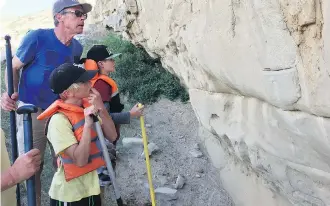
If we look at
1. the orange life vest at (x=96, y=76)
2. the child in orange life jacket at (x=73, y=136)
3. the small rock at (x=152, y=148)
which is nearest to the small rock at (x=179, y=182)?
the small rock at (x=152, y=148)

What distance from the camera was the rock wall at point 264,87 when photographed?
86.2 inches

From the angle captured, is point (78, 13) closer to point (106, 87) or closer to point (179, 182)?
point (106, 87)

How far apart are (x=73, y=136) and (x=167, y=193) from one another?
5.89ft

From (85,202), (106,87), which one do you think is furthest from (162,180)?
(85,202)

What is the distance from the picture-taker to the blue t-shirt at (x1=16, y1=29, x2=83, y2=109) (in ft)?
11.2

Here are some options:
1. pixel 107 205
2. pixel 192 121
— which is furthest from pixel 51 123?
pixel 192 121

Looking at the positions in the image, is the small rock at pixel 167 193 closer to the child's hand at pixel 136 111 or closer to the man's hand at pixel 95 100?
the child's hand at pixel 136 111

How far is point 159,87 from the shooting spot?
6312 millimetres

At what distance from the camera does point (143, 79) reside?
6.65m

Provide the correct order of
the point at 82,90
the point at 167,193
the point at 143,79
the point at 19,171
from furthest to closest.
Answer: the point at 143,79, the point at 167,193, the point at 82,90, the point at 19,171

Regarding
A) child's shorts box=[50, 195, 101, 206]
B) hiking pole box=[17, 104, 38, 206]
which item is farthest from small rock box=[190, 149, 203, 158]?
hiking pole box=[17, 104, 38, 206]

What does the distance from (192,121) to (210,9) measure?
250 centimetres

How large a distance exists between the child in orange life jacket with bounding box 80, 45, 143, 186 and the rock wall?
2.27 feet

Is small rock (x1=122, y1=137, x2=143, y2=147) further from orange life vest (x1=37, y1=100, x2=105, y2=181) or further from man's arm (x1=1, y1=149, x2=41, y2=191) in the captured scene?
man's arm (x1=1, y1=149, x2=41, y2=191)
